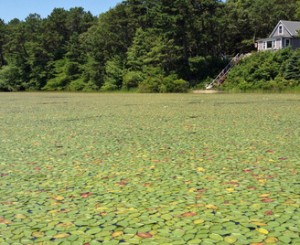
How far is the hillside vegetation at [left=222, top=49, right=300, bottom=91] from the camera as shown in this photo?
1026 inches

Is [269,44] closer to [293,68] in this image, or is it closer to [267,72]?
[267,72]

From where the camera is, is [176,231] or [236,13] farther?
[236,13]

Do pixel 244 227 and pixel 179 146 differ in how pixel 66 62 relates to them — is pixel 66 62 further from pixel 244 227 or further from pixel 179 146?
pixel 244 227

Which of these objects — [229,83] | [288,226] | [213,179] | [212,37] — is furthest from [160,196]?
[212,37]

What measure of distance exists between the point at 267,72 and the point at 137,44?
12.0m

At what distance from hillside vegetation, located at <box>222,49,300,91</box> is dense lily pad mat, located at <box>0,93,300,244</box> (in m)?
19.6

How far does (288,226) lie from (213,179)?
4.50 feet

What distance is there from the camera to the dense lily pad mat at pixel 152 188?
2.80 meters

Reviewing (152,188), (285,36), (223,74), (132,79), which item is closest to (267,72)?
(223,74)

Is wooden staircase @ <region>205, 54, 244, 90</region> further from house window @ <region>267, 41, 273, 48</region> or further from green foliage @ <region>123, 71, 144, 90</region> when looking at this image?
green foliage @ <region>123, 71, 144, 90</region>

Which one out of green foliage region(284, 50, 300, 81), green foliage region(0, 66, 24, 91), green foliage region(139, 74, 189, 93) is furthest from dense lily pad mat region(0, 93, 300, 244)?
green foliage region(0, 66, 24, 91)

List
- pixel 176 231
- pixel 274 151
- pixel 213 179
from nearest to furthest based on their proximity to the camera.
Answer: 1. pixel 176 231
2. pixel 213 179
3. pixel 274 151

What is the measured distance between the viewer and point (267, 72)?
27.9 meters

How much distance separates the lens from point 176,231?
279 cm
